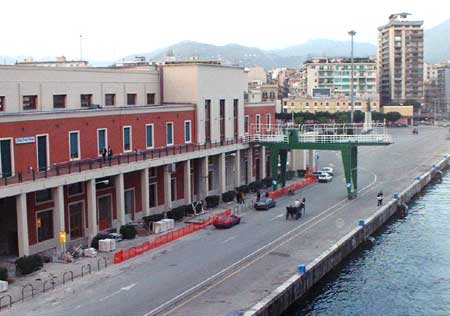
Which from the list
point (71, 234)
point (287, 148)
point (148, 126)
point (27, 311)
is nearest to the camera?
point (27, 311)

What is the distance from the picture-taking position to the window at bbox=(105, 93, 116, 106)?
52378 millimetres

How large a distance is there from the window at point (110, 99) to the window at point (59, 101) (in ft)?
16.1

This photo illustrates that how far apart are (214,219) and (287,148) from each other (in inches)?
670

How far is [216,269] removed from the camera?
34531mm

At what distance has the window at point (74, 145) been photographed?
43.5 meters

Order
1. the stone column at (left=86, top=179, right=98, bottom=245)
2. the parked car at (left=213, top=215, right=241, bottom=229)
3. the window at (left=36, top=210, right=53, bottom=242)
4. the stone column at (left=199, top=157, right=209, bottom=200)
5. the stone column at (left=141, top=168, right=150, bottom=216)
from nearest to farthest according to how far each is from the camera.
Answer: the window at (left=36, top=210, right=53, bottom=242)
the stone column at (left=86, top=179, right=98, bottom=245)
the parked car at (left=213, top=215, right=241, bottom=229)
the stone column at (left=141, top=168, right=150, bottom=216)
the stone column at (left=199, top=157, right=209, bottom=200)

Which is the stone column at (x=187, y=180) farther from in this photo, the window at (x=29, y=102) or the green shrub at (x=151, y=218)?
the window at (x=29, y=102)

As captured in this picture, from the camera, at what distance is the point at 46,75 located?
4575cm

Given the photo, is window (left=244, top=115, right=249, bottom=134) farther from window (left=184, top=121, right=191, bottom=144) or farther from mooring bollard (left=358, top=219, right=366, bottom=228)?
mooring bollard (left=358, top=219, right=366, bottom=228)

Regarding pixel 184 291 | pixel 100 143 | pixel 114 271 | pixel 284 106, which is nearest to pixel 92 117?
pixel 100 143

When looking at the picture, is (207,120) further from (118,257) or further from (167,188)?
→ (118,257)

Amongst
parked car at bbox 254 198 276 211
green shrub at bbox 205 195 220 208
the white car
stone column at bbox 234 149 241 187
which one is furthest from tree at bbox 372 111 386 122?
green shrub at bbox 205 195 220 208

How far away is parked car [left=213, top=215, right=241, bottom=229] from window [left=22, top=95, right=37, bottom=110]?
45.8 ft

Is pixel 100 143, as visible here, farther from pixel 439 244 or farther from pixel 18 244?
pixel 439 244
